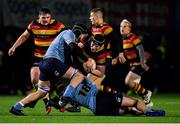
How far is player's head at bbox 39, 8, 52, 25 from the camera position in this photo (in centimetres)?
1532

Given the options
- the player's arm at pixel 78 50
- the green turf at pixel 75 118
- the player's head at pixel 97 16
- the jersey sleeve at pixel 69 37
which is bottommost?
the green turf at pixel 75 118

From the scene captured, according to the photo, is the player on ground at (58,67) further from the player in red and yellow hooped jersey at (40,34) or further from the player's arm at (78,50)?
the player in red and yellow hooped jersey at (40,34)

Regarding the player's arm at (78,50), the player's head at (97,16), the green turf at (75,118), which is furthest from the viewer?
the player's head at (97,16)

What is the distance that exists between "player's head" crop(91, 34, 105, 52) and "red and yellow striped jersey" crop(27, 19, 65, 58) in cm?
73

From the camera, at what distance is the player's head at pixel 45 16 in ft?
50.3

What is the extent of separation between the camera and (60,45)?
1441cm

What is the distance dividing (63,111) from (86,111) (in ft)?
3.59

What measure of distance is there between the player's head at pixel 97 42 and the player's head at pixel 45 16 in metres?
1.06

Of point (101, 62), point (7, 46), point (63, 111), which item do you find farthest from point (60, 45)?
point (7, 46)

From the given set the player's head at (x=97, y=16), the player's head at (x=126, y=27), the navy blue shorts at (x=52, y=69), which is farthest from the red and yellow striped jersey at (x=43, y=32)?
the player's head at (x=126, y=27)

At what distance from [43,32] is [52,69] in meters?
1.79

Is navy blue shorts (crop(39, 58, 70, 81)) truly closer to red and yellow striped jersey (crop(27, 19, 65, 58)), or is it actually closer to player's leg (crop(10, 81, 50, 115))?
player's leg (crop(10, 81, 50, 115))

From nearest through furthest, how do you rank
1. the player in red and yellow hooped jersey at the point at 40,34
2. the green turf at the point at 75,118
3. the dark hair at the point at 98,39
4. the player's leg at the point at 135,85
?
the green turf at the point at 75,118 → the player in red and yellow hooped jersey at the point at 40,34 → the dark hair at the point at 98,39 → the player's leg at the point at 135,85

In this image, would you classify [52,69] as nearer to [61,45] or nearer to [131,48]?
[61,45]
